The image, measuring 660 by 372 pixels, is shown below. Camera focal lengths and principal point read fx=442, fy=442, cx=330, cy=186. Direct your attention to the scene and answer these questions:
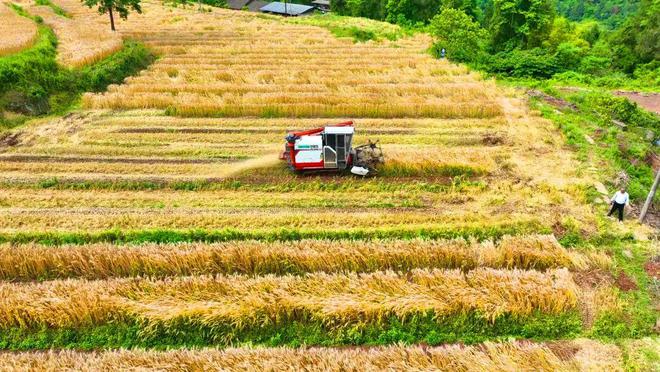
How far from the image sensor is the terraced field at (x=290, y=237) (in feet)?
31.1

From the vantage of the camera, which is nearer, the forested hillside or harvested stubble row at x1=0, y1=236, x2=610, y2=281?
harvested stubble row at x1=0, y1=236, x2=610, y2=281

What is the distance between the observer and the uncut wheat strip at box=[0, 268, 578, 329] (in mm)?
9695

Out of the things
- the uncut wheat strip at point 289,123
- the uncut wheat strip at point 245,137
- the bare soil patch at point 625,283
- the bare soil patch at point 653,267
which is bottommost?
the bare soil patch at point 625,283

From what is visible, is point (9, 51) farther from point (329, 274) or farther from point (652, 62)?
point (652, 62)

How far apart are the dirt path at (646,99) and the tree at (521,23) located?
11214 millimetres

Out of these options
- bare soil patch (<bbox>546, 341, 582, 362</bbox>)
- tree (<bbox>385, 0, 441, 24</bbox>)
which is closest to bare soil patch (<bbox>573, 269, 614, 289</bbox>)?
bare soil patch (<bbox>546, 341, 582, 362</bbox>)

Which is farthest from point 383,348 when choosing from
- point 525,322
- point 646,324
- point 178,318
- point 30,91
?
point 30,91

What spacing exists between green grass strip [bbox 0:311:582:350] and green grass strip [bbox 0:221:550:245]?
3.31 m

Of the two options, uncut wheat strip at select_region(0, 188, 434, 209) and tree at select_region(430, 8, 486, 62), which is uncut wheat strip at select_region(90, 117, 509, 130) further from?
tree at select_region(430, 8, 486, 62)

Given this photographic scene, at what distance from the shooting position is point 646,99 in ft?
90.3

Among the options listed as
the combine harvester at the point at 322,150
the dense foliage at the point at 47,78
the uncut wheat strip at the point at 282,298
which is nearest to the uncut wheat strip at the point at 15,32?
the dense foliage at the point at 47,78

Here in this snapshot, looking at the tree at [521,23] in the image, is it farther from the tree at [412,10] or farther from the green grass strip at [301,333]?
the green grass strip at [301,333]

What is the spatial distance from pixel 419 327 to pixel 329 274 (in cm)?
259

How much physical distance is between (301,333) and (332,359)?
1264 millimetres
